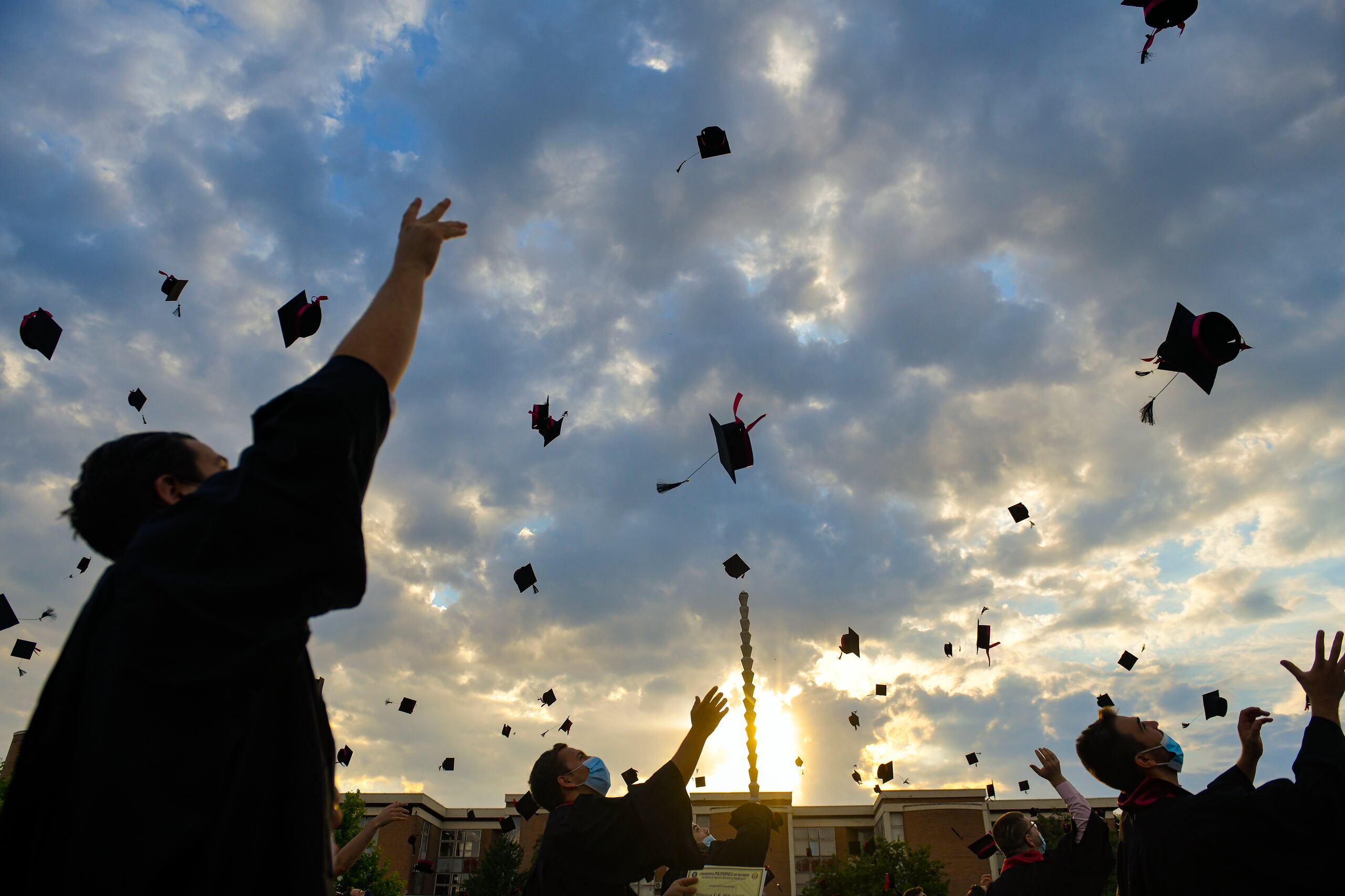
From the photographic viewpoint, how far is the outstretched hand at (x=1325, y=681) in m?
3.39

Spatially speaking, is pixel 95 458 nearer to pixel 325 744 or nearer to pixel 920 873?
pixel 325 744

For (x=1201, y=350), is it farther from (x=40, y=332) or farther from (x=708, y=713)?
(x=40, y=332)

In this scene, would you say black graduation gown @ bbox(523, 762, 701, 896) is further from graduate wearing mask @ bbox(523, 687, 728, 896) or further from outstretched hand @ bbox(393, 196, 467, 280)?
outstretched hand @ bbox(393, 196, 467, 280)

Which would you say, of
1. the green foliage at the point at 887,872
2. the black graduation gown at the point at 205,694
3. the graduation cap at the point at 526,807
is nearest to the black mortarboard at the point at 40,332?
the graduation cap at the point at 526,807

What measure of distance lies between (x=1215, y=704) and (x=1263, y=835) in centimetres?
1093

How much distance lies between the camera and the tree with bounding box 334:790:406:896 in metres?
35.5

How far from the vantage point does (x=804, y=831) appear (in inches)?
2114

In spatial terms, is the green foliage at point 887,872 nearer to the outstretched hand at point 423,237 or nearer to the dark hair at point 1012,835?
the dark hair at point 1012,835

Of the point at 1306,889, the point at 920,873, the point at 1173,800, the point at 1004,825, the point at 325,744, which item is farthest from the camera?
the point at 920,873

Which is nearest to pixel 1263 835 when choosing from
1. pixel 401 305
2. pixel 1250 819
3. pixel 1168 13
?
pixel 1250 819

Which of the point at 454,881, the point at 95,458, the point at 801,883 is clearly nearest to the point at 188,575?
the point at 95,458

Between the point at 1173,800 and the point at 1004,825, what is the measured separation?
2873mm

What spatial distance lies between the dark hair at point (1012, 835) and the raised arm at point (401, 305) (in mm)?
6195

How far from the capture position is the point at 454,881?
57188 mm
